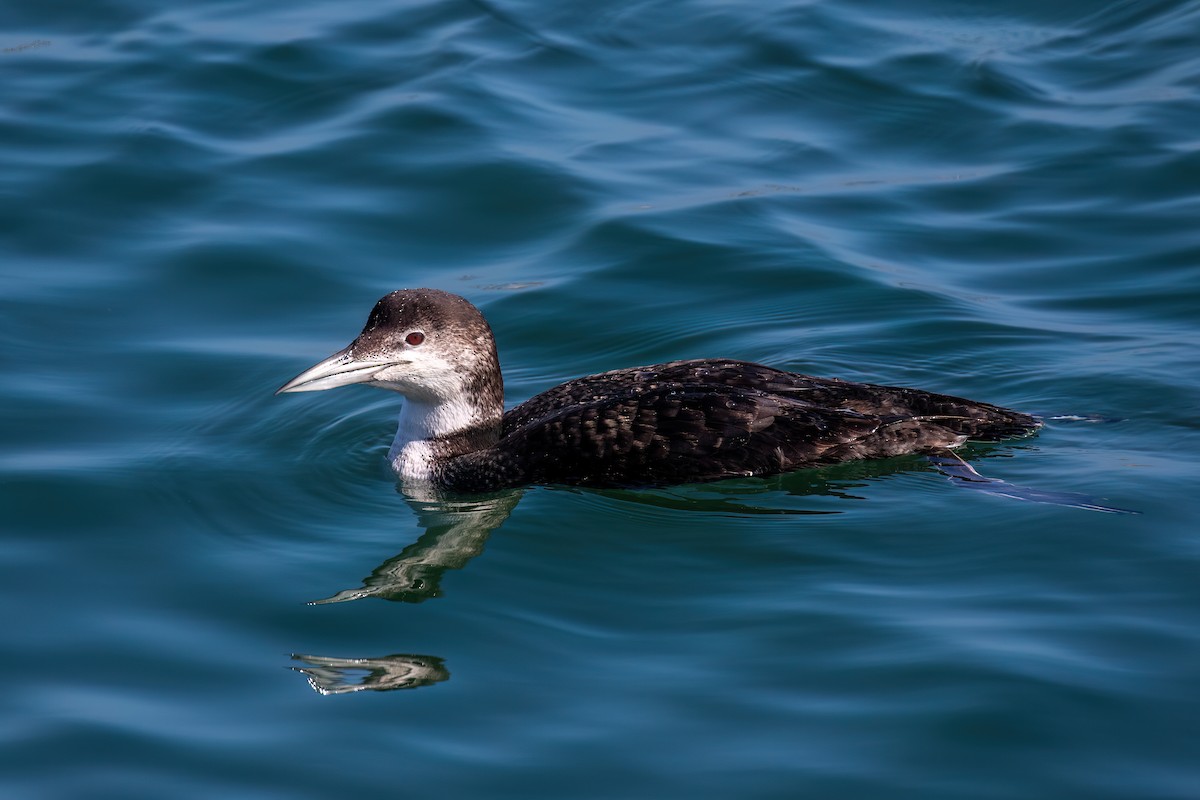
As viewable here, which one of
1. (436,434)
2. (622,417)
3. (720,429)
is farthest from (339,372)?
(720,429)

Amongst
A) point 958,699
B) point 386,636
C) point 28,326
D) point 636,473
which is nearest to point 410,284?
point 28,326

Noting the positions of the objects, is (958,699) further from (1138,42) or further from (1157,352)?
(1138,42)

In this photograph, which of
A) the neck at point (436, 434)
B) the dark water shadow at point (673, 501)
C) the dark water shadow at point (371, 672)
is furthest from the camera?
the neck at point (436, 434)

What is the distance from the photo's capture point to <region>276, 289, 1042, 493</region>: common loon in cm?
→ 697

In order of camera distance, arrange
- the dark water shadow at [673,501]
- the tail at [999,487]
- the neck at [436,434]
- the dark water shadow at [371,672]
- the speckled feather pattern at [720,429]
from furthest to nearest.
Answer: the neck at [436,434] < the speckled feather pattern at [720,429] < the tail at [999,487] < the dark water shadow at [673,501] < the dark water shadow at [371,672]

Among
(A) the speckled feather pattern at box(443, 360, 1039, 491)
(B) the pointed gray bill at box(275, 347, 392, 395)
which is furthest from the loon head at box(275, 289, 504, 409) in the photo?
(A) the speckled feather pattern at box(443, 360, 1039, 491)

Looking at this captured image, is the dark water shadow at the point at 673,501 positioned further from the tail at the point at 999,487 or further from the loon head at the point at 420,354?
the loon head at the point at 420,354

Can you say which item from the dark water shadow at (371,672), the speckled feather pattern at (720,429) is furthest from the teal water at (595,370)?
the speckled feather pattern at (720,429)

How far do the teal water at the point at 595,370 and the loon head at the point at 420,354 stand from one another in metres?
0.56

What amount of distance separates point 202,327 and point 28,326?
0.96m

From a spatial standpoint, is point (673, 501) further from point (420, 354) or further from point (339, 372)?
point (339, 372)

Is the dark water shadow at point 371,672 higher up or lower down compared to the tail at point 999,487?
lower down

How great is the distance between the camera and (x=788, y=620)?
5879mm

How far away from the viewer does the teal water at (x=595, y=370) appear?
5277 millimetres
